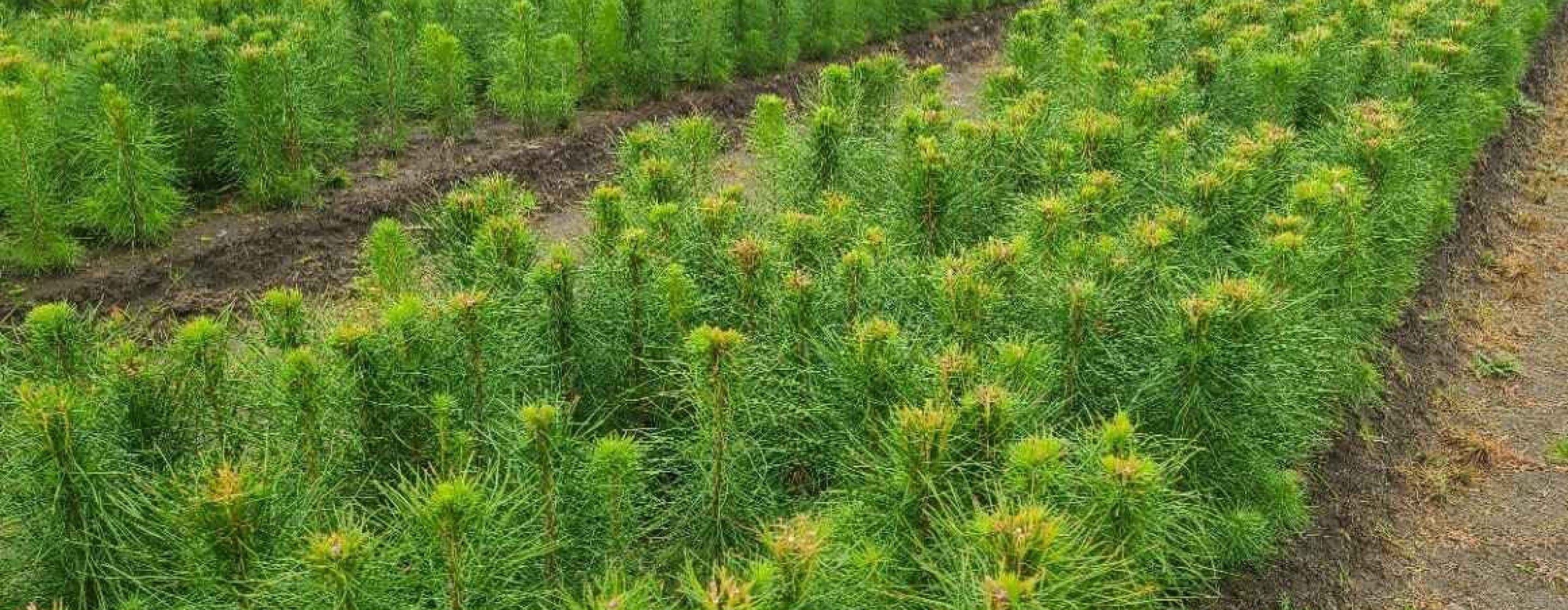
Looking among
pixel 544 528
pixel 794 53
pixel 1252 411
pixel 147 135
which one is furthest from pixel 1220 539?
pixel 794 53

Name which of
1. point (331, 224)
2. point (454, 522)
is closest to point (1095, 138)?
point (454, 522)

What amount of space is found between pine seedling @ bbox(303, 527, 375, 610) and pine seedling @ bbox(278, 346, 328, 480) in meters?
0.66

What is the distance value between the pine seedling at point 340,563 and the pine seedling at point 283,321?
1.11 meters

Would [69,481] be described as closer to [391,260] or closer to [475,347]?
[475,347]

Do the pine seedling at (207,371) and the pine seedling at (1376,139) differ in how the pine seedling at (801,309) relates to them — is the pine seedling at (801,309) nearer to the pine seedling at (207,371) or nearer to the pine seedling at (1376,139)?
the pine seedling at (207,371)

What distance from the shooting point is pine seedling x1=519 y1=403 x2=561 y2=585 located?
7.85 ft

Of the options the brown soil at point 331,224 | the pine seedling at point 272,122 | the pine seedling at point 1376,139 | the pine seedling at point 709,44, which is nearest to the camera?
the pine seedling at point 1376,139

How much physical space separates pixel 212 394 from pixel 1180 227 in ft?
8.82

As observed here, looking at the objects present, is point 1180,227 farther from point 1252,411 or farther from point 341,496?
point 341,496

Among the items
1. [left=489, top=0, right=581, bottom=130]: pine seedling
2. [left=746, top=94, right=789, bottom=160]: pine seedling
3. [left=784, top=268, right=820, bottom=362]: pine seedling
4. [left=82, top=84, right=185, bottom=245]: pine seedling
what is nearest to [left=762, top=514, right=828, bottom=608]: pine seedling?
[left=784, top=268, right=820, bottom=362]: pine seedling

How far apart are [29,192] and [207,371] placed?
12.9ft

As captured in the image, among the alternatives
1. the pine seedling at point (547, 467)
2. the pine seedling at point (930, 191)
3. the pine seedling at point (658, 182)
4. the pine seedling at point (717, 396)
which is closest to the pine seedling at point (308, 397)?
the pine seedling at point (547, 467)

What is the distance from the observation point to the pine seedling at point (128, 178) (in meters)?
5.96

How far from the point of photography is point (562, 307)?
327 centimetres
